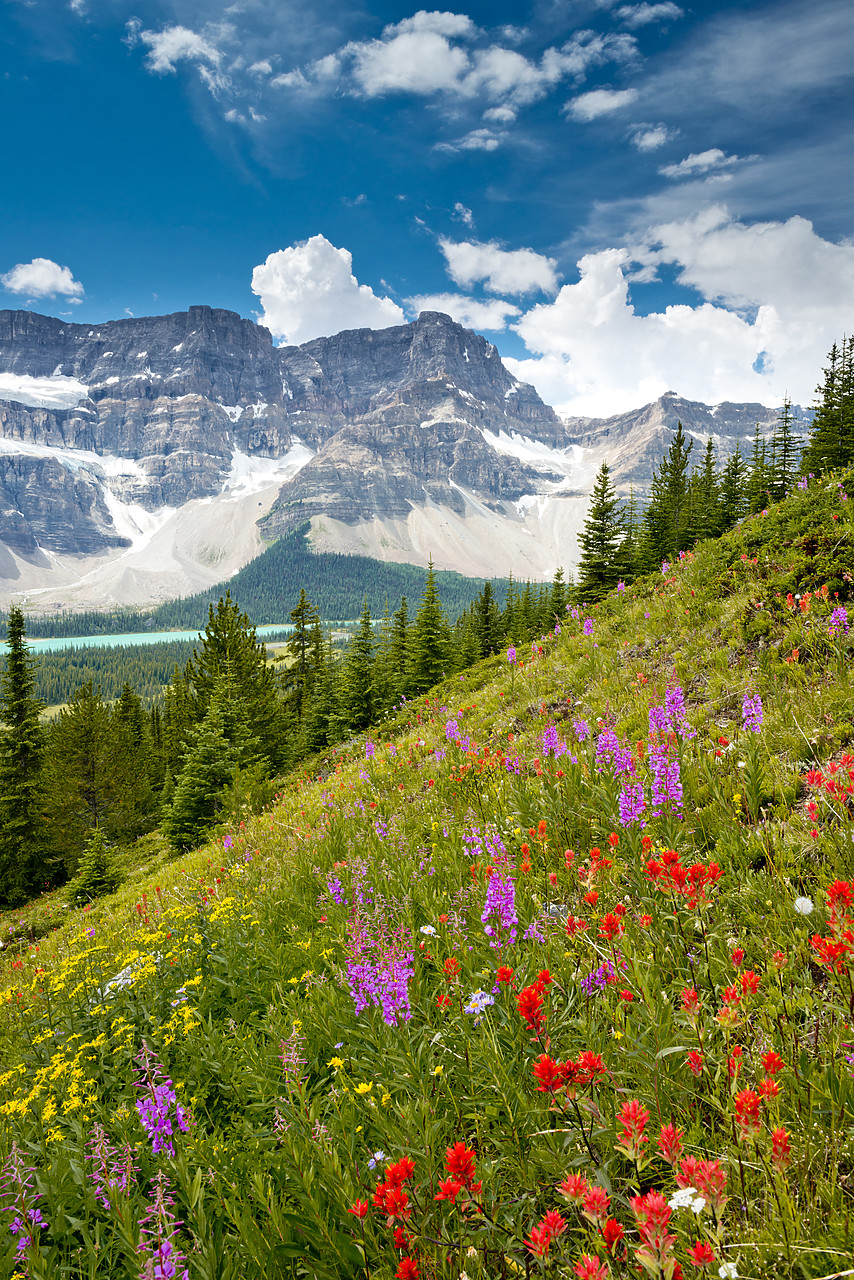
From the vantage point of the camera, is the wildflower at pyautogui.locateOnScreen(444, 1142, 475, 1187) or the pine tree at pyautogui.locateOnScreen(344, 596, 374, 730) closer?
the wildflower at pyautogui.locateOnScreen(444, 1142, 475, 1187)

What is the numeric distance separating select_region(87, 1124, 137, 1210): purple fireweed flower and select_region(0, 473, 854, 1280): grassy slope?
3.3 inches

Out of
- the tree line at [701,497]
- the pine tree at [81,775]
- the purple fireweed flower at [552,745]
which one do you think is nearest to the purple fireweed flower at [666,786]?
the purple fireweed flower at [552,745]

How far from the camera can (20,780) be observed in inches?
1195

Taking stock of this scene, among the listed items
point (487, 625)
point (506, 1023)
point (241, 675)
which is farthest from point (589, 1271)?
point (487, 625)

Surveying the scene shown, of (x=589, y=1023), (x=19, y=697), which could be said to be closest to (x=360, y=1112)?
(x=589, y=1023)

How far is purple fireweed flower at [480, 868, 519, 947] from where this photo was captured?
9.96ft

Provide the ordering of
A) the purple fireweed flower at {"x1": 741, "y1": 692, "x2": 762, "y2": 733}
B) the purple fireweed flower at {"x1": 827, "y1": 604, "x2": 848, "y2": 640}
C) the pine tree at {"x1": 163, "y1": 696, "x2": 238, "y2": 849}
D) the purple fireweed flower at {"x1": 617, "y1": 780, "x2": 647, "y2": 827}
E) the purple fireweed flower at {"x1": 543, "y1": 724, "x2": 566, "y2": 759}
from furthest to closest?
the pine tree at {"x1": 163, "y1": 696, "x2": 238, "y2": 849}
the purple fireweed flower at {"x1": 543, "y1": 724, "x2": 566, "y2": 759}
the purple fireweed flower at {"x1": 827, "y1": 604, "x2": 848, "y2": 640}
the purple fireweed flower at {"x1": 741, "y1": 692, "x2": 762, "y2": 733}
the purple fireweed flower at {"x1": 617, "y1": 780, "x2": 647, "y2": 827}

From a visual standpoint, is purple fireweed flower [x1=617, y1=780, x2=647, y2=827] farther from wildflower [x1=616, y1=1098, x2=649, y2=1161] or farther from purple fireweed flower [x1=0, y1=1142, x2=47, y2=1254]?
purple fireweed flower [x1=0, y1=1142, x2=47, y2=1254]

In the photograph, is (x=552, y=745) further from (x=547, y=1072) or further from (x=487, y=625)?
(x=487, y=625)

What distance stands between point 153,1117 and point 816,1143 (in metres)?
2.76

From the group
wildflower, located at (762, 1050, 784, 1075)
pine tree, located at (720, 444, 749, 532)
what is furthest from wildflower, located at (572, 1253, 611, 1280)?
pine tree, located at (720, 444, 749, 532)

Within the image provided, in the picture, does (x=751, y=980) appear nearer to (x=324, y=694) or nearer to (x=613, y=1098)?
(x=613, y=1098)

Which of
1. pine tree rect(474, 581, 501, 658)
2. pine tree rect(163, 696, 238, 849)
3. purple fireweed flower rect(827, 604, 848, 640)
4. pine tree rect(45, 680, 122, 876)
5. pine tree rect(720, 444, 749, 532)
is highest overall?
pine tree rect(720, 444, 749, 532)

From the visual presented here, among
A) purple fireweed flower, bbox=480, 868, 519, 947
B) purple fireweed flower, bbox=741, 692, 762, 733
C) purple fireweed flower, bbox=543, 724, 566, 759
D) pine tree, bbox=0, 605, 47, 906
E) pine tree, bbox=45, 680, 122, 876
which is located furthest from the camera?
pine tree, bbox=45, 680, 122, 876
